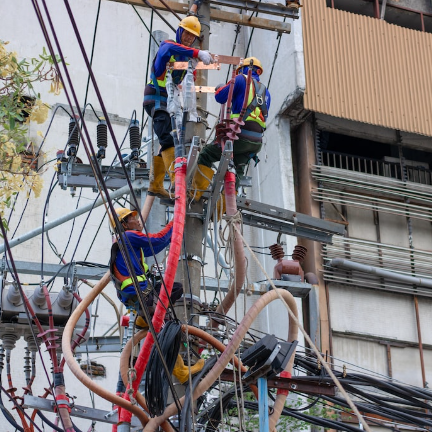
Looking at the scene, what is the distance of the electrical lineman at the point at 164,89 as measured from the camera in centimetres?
1091

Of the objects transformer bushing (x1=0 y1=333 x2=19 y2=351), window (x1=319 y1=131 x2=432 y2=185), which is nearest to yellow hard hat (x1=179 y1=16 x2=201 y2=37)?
transformer bushing (x1=0 y1=333 x2=19 y2=351)

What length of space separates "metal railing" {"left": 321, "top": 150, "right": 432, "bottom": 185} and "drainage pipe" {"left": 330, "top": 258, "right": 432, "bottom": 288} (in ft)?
8.45

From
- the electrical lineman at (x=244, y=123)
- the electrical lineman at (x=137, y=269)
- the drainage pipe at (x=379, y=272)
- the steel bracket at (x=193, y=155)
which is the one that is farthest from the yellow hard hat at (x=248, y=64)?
the drainage pipe at (x=379, y=272)

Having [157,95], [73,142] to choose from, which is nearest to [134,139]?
[73,142]

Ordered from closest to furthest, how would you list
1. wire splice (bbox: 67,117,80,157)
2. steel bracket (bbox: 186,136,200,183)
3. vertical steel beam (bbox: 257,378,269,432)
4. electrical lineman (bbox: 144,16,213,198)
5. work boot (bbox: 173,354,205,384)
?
vertical steel beam (bbox: 257,378,269,432), work boot (bbox: 173,354,205,384), steel bracket (bbox: 186,136,200,183), electrical lineman (bbox: 144,16,213,198), wire splice (bbox: 67,117,80,157)

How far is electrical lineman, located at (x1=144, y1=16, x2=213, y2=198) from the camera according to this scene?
10.9 m

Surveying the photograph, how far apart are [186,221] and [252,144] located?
125 cm

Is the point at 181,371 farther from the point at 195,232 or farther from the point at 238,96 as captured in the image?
the point at 238,96

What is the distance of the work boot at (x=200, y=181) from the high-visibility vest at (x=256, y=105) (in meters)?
0.70

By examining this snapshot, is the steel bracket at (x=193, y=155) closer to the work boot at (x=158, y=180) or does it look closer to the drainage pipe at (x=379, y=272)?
the work boot at (x=158, y=180)

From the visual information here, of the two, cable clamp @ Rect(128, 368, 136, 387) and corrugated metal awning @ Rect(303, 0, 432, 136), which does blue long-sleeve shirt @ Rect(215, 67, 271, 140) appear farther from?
corrugated metal awning @ Rect(303, 0, 432, 136)

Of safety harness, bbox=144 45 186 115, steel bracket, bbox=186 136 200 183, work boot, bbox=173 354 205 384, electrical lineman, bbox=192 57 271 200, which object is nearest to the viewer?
work boot, bbox=173 354 205 384

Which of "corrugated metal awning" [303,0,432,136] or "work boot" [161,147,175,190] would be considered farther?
"corrugated metal awning" [303,0,432,136]

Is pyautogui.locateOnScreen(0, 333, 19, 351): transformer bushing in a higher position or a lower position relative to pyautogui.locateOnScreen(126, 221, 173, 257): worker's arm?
lower
